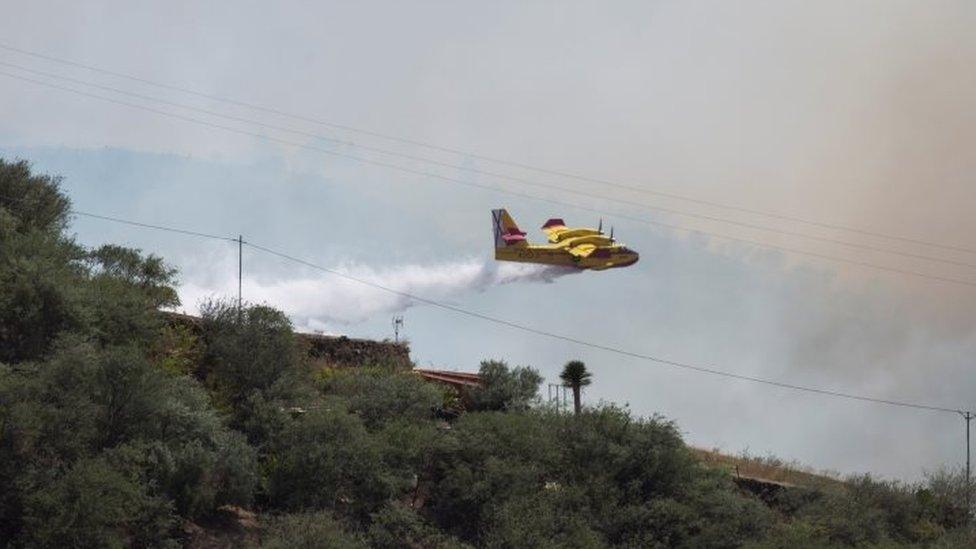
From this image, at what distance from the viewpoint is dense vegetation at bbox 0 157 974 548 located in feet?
115

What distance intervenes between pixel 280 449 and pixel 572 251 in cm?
3734

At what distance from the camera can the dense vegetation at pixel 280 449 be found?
115 ft

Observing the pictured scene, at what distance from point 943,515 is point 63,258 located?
3365cm

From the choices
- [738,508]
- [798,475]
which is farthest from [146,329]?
[798,475]

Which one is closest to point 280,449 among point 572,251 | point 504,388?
point 504,388

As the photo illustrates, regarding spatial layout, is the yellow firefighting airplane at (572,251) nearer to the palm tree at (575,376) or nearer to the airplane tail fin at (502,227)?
the airplane tail fin at (502,227)

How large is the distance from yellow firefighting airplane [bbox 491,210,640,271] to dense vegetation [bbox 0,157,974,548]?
2232 cm

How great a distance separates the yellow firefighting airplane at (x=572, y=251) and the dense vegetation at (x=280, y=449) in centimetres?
2232

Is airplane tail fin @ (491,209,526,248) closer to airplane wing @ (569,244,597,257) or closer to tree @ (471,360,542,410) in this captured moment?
airplane wing @ (569,244,597,257)

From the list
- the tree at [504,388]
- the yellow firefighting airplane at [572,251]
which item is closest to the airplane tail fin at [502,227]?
the yellow firefighting airplane at [572,251]

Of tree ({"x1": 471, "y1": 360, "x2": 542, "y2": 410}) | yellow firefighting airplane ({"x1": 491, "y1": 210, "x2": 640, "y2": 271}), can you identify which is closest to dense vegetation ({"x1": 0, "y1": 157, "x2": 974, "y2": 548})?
tree ({"x1": 471, "y1": 360, "x2": 542, "y2": 410})

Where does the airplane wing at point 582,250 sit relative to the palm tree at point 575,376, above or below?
above

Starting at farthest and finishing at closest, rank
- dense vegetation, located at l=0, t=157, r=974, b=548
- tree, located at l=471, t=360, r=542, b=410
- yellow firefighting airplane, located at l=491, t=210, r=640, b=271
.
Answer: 1. yellow firefighting airplane, located at l=491, t=210, r=640, b=271
2. tree, located at l=471, t=360, r=542, b=410
3. dense vegetation, located at l=0, t=157, r=974, b=548

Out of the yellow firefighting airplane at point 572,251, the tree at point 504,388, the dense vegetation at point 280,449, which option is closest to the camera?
the dense vegetation at point 280,449
